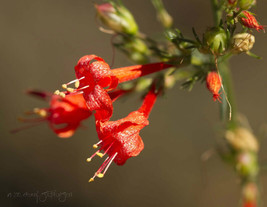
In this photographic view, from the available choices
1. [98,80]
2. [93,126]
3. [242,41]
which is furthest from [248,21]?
[93,126]

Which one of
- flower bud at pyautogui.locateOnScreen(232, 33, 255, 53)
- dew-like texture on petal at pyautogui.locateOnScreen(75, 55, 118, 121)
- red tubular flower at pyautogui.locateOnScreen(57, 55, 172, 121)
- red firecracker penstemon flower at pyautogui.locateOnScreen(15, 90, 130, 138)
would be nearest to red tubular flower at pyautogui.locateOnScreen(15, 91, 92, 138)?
red firecracker penstemon flower at pyautogui.locateOnScreen(15, 90, 130, 138)

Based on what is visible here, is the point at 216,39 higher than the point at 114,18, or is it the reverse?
the point at 114,18

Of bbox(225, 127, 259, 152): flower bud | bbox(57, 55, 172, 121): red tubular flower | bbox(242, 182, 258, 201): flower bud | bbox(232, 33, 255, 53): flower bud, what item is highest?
bbox(57, 55, 172, 121): red tubular flower

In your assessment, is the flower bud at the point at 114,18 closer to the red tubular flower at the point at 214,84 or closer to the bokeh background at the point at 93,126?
the red tubular flower at the point at 214,84

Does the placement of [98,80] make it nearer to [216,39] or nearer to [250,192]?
[216,39]

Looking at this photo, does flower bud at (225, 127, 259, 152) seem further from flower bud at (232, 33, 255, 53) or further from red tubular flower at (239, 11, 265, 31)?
red tubular flower at (239, 11, 265, 31)

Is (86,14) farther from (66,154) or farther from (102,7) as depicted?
(102,7)
